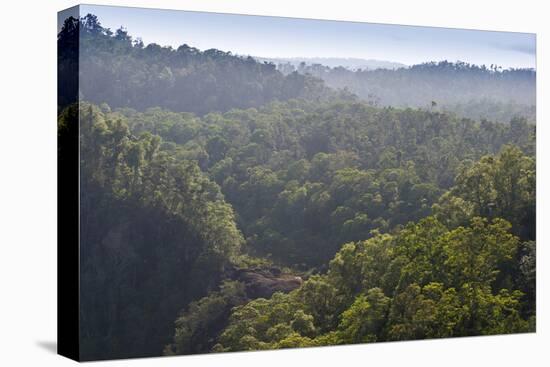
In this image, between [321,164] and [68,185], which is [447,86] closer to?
[321,164]

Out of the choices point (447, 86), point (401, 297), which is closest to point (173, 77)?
point (447, 86)

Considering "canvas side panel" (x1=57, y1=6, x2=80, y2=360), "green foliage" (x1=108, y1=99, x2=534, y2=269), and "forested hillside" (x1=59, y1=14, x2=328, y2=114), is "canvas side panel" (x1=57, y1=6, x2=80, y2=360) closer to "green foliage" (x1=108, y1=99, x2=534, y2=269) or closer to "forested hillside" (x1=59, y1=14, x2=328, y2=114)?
"forested hillside" (x1=59, y1=14, x2=328, y2=114)

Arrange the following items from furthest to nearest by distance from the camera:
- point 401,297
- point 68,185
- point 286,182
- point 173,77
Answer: point 401,297, point 286,182, point 173,77, point 68,185

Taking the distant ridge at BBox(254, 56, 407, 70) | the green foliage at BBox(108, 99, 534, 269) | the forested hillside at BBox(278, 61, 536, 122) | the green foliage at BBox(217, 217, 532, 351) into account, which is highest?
the distant ridge at BBox(254, 56, 407, 70)

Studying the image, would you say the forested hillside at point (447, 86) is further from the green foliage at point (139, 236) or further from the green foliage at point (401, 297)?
the green foliage at point (139, 236)

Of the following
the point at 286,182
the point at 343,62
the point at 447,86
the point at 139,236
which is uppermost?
the point at 343,62

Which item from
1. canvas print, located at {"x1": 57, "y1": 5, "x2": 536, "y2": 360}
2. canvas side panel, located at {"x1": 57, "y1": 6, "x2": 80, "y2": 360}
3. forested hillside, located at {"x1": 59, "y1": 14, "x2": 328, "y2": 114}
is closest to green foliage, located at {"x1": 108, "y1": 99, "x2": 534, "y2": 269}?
canvas print, located at {"x1": 57, "y1": 5, "x2": 536, "y2": 360}
